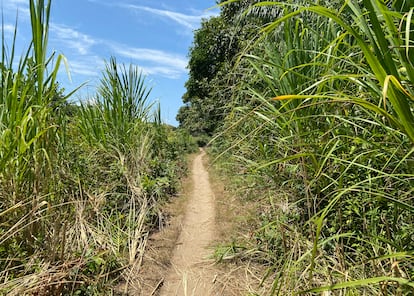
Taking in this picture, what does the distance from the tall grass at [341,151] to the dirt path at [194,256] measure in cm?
57

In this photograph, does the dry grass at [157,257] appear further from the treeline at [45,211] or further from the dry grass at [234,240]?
the dry grass at [234,240]

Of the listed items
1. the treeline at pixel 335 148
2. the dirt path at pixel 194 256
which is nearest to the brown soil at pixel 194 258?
the dirt path at pixel 194 256

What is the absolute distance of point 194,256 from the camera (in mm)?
3369

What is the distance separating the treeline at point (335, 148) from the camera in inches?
42.6

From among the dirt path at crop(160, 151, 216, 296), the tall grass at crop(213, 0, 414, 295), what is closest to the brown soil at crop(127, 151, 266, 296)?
the dirt path at crop(160, 151, 216, 296)

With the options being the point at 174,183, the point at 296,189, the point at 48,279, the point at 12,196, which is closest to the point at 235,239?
the point at 296,189

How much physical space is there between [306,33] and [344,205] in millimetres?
1310

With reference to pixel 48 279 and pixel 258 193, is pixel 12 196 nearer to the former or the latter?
pixel 48 279

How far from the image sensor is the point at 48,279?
2076 mm

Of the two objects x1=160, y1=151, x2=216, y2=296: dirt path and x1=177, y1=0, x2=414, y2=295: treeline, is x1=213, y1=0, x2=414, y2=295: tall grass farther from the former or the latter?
x1=160, y1=151, x2=216, y2=296: dirt path

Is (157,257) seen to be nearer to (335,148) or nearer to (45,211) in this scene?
(45,211)

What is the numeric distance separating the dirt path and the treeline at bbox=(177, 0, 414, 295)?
1.03ft

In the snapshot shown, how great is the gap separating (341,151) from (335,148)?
349 mm

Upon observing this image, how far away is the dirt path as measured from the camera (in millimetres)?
2758
